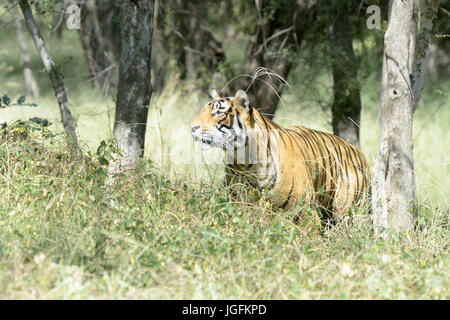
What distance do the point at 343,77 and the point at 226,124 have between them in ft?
12.5

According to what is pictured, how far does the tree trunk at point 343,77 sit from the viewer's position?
27.3ft

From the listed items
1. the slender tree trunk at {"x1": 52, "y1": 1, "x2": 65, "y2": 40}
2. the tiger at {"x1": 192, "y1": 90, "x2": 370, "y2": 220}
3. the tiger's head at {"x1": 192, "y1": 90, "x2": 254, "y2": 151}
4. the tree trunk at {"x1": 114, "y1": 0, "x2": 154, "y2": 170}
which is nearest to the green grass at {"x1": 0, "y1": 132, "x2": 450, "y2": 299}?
the tiger at {"x1": 192, "y1": 90, "x2": 370, "y2": 220}

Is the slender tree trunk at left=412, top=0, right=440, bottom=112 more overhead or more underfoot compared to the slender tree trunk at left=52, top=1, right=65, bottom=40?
more underfoot

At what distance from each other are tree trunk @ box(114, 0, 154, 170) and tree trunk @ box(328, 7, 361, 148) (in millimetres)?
2925

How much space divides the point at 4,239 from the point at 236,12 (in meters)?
7.92

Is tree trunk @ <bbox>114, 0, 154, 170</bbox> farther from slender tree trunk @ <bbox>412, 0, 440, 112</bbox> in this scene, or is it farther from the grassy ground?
slender tree trunk @ <bbox>412, 0, 440, 112</bbox>

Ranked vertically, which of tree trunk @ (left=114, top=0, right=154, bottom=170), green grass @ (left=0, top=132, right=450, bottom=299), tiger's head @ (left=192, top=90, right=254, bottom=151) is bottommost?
green grass @ (left=0, top=132, right=450, bottom=299)

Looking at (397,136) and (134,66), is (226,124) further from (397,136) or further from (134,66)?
(134,66)

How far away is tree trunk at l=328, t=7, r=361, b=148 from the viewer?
8.32m

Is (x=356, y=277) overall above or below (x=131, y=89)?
below

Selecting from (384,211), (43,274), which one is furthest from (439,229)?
(43,274)

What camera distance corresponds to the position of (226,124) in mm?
5062
